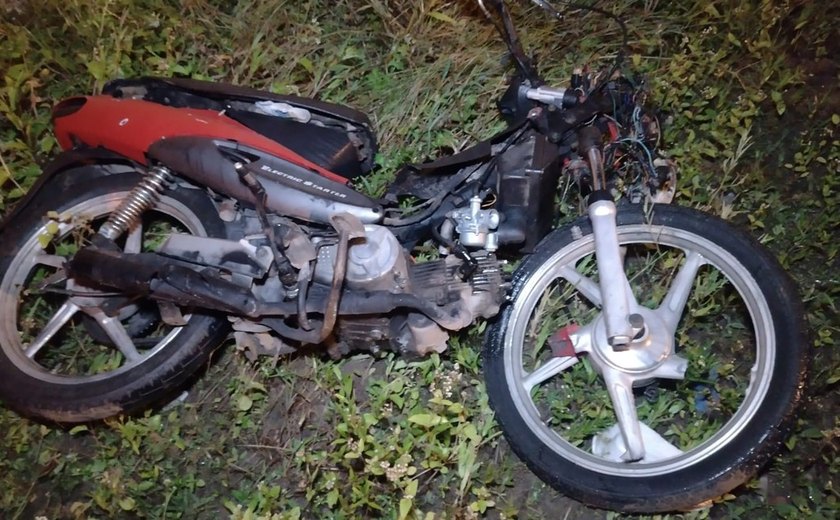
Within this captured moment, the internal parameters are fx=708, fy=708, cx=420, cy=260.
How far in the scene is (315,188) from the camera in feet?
8.66

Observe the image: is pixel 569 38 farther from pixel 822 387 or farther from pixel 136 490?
pixel 136 490

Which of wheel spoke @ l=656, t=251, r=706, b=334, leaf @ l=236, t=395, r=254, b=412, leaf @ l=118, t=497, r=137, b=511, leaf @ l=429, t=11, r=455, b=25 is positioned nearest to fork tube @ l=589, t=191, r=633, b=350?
wheel spoke @ l=656, t=251, r=706, b=334

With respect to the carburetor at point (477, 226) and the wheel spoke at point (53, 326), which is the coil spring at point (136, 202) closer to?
the wheel spoke at point (53, 326)

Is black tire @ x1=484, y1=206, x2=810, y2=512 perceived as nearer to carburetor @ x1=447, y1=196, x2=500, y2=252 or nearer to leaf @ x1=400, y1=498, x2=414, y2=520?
carburetor @ x1=447, y1=196, x2=500, y2=252

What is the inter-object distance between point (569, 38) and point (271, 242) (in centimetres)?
211

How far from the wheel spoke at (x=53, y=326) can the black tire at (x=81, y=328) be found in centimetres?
3

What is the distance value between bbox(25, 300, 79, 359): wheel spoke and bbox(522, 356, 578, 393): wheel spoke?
1.92 meters

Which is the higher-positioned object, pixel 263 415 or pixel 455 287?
pixel 455 287

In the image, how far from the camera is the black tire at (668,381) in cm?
242

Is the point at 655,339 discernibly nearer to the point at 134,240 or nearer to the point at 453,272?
the point at 453,272

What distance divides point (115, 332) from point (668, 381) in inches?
90.4

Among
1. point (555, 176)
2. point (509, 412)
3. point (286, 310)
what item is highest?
point (555, 176)

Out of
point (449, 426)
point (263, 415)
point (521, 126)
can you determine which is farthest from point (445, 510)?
point (521, 126)

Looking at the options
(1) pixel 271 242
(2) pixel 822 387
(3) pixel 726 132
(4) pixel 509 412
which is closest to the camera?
(1) pixel 271 242
